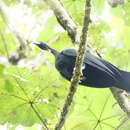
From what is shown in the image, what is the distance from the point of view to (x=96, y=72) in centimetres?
376

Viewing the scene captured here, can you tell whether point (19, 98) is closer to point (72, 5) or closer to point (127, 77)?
point (127, 77)

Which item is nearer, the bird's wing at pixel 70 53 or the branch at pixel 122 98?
the branch at pixel 122 98

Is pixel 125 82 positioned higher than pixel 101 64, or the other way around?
pixel 101 64

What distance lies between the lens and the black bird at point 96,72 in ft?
12.2

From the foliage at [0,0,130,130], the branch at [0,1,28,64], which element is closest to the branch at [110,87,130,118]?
the foliage at [0,0,130,130]

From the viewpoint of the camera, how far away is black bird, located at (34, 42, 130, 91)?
3718mm

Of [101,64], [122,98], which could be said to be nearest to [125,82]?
[122,98]

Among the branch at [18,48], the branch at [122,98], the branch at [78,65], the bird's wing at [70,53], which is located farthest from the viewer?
the bird's wing at [70,53]

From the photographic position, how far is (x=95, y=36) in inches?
167

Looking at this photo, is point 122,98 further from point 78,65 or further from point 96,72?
point 78,65

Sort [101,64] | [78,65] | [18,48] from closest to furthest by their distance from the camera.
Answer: [78,65] → [18,48] → [101,64]

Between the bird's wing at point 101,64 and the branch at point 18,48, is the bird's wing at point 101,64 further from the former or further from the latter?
the branch at point 18,48

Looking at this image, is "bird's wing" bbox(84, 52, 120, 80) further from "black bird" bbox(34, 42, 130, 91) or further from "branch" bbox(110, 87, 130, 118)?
"branch" bbox(110, 87, 130, 118)

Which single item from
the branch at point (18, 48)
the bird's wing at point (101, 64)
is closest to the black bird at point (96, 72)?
the bird's wing at point (101, 64)
